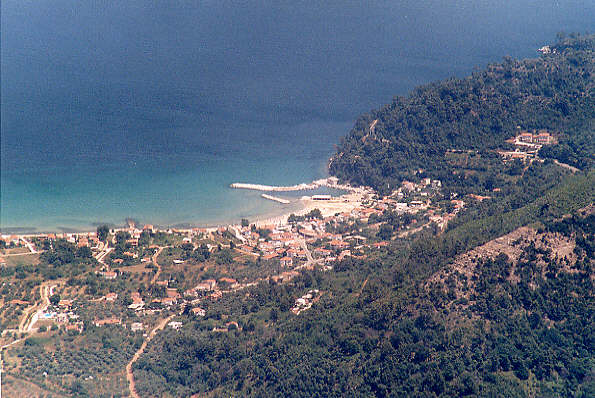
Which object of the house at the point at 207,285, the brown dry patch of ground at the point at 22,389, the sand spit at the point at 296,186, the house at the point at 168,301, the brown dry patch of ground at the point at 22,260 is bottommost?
the brown dry patch of ground at the point at 22,389

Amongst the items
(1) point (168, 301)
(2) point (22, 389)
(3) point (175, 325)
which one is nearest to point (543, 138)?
(1) point (168, 301)

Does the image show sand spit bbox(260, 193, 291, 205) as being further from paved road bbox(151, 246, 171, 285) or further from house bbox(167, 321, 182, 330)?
house bbox(167, 321, 182, 330)

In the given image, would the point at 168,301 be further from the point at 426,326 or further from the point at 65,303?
the point at 426,326

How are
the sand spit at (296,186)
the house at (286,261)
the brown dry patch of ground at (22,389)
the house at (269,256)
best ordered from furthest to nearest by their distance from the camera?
the sand spit at (296,186), the house at (269,256), the house at (286,261), the brown dry patch of ground at (22,389)

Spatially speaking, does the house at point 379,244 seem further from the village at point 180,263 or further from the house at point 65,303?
the house at point 65,303

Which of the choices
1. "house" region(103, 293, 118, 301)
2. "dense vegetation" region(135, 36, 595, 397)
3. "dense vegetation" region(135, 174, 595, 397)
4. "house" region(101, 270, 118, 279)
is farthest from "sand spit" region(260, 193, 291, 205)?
"house" region(103, 293, 118, 301)

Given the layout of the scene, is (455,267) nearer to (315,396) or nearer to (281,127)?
(315,396)

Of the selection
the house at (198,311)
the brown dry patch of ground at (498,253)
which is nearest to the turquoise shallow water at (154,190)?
the house at (198,311)
